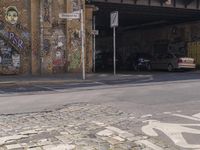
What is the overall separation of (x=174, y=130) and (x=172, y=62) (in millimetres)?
27110

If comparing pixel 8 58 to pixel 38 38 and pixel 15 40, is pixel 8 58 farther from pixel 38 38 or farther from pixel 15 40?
pixel 38 38

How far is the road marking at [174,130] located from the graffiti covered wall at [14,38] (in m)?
16.8

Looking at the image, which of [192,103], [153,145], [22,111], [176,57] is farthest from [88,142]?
[176,57]

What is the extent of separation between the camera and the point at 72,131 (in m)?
8.36

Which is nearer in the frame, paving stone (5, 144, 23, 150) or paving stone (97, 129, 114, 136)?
paving stone (5, 144, 23, 150)

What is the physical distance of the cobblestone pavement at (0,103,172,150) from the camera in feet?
23.8

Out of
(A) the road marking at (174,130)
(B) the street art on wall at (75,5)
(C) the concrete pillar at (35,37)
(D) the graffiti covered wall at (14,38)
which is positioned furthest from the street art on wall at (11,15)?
(A) the road marking at (174,130)

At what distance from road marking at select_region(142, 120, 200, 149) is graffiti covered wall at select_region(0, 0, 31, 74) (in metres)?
16.8

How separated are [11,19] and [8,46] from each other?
1.54m

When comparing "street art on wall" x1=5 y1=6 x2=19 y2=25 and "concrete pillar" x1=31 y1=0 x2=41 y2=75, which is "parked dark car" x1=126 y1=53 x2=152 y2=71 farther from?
"street art on wall" x1=5 y1=6 x2=19 y2=25

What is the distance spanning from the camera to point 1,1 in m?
24.5

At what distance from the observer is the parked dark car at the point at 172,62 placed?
112ft

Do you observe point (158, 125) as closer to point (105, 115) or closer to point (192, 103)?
point (105, 115)

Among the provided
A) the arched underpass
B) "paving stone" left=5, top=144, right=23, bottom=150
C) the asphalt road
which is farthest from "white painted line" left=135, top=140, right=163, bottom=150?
the arched underpass
